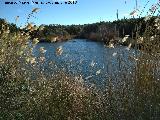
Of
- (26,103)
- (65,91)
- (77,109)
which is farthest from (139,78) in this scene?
(26,103)

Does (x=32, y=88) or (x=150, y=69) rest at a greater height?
(x=150, y=69)

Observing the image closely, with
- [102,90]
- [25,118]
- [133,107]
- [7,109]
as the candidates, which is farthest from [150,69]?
[7,109]

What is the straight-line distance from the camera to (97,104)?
4.73 m

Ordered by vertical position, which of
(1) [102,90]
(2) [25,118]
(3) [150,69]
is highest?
(3) [150,69]

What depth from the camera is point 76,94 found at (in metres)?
5.54

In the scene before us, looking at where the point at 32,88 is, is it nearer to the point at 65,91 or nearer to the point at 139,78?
the point at 65,91

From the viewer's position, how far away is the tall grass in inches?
168

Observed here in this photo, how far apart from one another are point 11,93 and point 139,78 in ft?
7.78

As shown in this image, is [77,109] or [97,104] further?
[77,109]

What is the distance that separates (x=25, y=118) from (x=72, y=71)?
1.56 m

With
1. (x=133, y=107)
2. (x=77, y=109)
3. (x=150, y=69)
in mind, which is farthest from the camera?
(x=77, y=109)

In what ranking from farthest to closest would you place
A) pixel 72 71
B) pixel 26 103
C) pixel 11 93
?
pixel 72 71
pixel 11 93
pixel 26 103

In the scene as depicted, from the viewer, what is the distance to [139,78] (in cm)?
449

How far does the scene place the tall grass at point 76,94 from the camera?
14.0 ft
